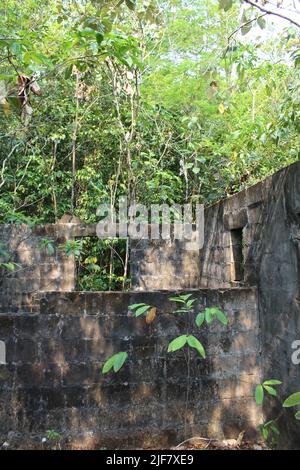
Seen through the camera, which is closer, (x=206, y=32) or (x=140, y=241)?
(x=140, y=241)

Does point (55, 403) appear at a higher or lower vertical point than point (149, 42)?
lower

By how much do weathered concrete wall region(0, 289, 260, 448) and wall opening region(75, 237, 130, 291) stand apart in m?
3.93

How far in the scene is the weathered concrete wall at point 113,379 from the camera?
2.91 m

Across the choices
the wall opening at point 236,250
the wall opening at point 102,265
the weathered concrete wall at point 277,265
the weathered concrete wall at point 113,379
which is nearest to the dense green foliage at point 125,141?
the wall opening at point 102,265

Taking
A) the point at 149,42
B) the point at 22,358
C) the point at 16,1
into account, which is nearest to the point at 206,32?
the point at 149,42

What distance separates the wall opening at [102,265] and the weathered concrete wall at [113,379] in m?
3.93

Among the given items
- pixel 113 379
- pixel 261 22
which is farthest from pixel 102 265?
pixel 261 22

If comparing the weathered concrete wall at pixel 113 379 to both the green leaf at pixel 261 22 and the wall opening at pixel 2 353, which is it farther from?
the green leaf at pixel 261 22

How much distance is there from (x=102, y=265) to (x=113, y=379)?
485 centimetres

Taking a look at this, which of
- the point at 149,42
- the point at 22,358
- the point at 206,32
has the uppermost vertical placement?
the point at 206,32

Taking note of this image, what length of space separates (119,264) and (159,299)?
4.68 meters
